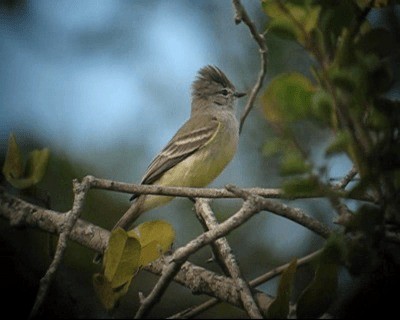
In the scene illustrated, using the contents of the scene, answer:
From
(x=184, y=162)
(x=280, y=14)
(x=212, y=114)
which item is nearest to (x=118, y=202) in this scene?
(x=184, y=162)

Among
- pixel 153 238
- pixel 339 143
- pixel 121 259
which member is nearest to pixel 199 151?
pixel 153 238

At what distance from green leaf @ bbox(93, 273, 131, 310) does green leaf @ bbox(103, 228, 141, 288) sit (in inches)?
0.5

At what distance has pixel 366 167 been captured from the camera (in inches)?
60.1

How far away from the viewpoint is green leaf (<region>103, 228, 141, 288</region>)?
2.12 metres

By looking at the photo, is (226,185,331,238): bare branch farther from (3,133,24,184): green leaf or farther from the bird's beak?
the bird's beak

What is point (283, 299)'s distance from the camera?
1.91 m

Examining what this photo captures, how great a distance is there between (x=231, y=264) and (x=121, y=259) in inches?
20.7

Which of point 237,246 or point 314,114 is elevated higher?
point 314,114

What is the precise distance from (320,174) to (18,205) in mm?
1519

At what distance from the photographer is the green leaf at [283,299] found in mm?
1910

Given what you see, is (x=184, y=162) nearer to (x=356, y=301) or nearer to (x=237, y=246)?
(x=237, y=246)

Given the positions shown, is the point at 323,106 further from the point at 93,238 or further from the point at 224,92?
the point at 224,92

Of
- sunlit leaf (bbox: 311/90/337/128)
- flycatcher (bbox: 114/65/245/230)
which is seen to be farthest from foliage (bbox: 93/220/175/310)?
flycatcher (bbox: 114/65/245/230)

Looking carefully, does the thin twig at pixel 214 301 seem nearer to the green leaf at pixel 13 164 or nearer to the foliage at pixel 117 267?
the foliage at pixel 117 267
